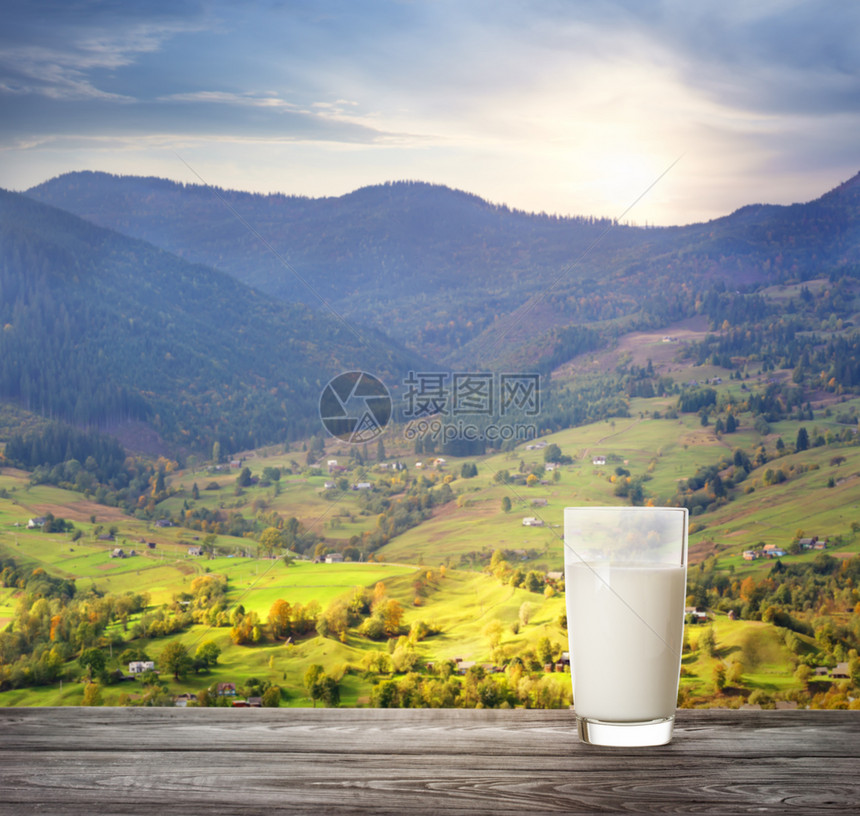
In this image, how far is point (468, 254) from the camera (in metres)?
4.97

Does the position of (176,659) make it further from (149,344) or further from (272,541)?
(149,344)

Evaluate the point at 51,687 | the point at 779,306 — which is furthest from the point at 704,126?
the point at 51,687

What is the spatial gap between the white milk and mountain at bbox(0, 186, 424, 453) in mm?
3684

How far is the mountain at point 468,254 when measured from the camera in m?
4.50

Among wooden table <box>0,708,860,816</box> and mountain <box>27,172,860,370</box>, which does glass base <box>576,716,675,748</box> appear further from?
mountain <box>27,172,860,370</box>

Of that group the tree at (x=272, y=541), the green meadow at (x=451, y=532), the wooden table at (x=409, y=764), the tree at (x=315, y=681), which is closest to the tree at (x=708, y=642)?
the green meadow at (x=451, y=532)

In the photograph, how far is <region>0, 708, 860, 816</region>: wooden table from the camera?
2.50 ft

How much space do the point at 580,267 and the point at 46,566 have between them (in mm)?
3304

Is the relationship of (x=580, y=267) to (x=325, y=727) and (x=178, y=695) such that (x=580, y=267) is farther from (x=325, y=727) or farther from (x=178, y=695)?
(x=325, y=727)

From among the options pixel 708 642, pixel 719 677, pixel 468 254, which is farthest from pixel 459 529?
pixel 468 254

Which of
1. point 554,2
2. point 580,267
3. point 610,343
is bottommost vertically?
point 610,343

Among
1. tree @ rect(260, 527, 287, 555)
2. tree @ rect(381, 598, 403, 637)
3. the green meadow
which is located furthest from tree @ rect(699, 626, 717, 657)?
tree @ rect(260, 527, 287, 555)

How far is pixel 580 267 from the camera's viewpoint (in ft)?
15.0

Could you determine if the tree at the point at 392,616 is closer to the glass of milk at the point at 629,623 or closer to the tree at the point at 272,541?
the tree at the point at 272,541
